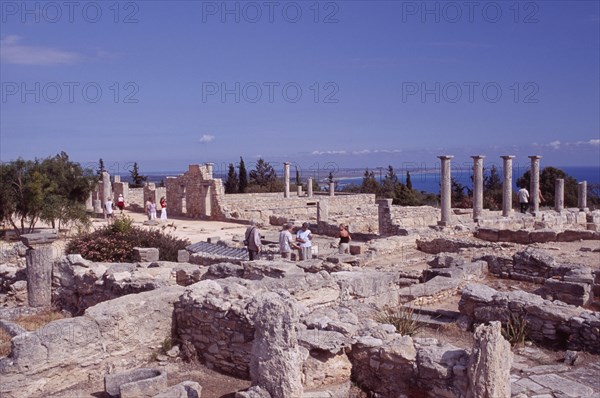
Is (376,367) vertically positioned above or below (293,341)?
below

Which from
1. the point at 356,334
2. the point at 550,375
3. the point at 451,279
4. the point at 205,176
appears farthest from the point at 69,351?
the point at 205,176

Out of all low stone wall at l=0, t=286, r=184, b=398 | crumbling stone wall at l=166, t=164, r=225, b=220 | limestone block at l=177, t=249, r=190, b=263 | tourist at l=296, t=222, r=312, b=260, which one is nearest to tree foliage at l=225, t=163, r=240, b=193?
crumbling stone wall at l=166, t=164, r=225, b=220

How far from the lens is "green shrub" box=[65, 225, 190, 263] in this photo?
48.8ft

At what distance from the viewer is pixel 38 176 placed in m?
22.9

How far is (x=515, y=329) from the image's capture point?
26.9ft

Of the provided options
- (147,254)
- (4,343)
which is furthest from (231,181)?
(4,343)

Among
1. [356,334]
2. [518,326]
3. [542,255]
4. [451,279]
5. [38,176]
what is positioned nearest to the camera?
[356,334]

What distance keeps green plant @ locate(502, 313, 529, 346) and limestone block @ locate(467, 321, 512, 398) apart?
3293mm

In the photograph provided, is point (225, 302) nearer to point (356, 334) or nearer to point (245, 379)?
point (245, 379)

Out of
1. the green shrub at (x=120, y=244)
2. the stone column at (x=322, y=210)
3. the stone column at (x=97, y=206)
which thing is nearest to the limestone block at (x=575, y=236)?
the stone column at (x=322, y=210)

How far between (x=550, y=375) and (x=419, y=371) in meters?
2.14

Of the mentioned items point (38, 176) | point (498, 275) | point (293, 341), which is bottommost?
point (498, 275)

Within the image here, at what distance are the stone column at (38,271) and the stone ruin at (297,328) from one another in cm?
3

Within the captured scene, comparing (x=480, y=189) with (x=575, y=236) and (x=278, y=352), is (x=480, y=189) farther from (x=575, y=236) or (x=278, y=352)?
(x=278, y=352)
